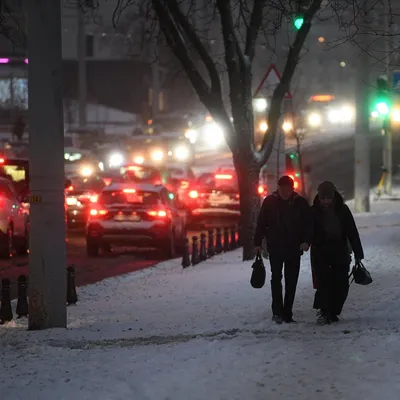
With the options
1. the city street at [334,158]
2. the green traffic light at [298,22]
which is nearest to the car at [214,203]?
the green traffic light at [298,22]

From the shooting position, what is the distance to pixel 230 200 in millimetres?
31719

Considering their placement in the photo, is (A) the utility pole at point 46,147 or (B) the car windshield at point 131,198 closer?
(A) the utility pole at point 46,147

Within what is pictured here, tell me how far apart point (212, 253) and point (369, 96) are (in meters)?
10.7

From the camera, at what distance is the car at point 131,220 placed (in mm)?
21281

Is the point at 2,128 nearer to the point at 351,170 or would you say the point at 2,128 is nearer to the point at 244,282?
the point at 351,170

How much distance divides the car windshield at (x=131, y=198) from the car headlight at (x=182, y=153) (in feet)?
125

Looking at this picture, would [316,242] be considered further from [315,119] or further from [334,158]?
[315,119]

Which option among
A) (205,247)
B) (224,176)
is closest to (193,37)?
(205,247)

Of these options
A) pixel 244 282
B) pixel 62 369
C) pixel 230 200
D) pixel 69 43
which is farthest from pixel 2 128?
pixel 62 369

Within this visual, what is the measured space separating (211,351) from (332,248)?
102 inches

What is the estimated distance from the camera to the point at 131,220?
70.0 ft

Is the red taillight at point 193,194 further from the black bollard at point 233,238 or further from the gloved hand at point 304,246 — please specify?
the gloved hand at point 304,246

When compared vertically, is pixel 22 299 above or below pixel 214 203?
below

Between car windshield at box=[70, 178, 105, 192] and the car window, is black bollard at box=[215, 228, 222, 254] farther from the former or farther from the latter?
car windshield at box=[70, 178, 105, 192]
